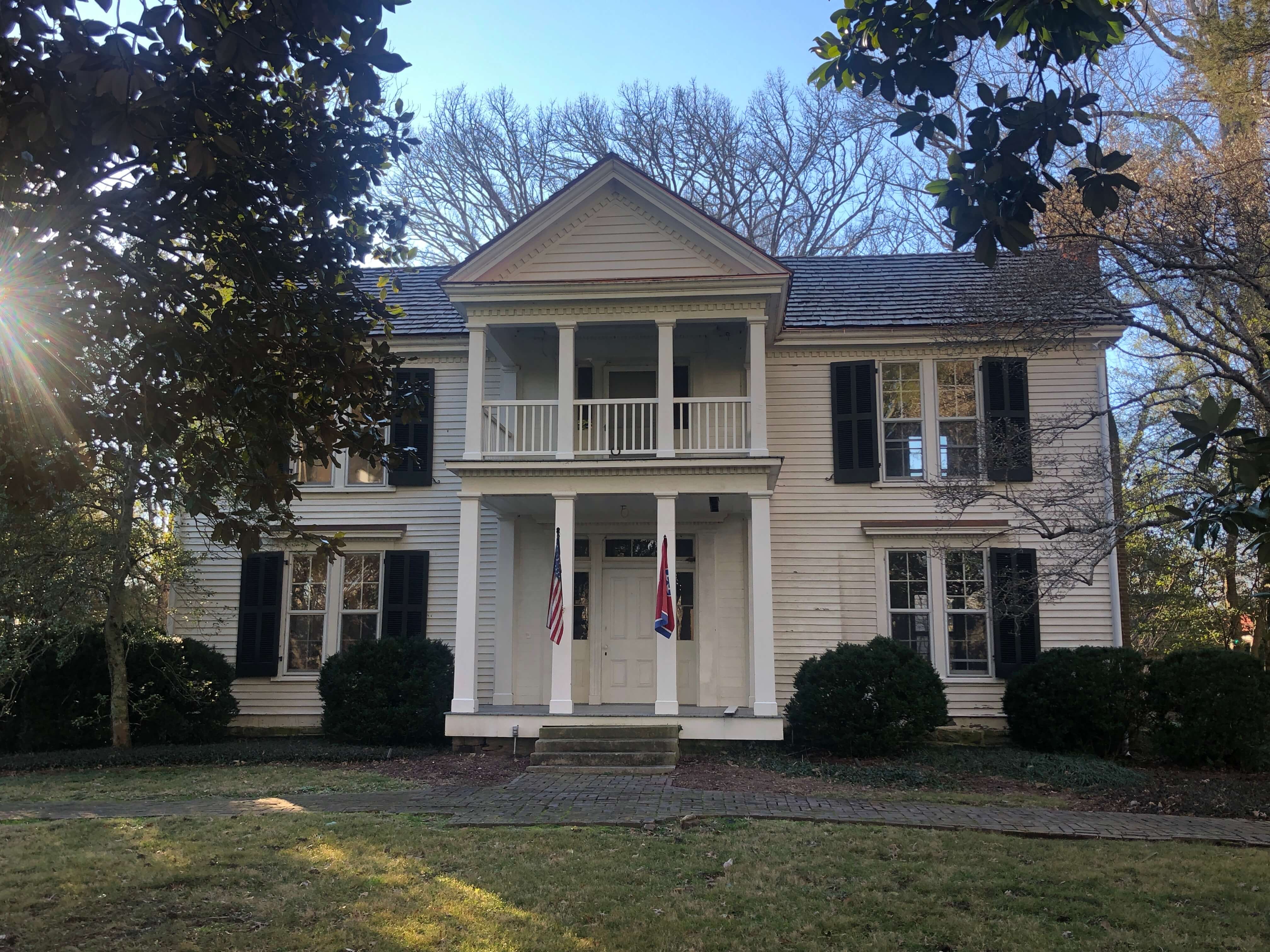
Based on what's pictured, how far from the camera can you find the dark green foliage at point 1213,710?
39.4ft

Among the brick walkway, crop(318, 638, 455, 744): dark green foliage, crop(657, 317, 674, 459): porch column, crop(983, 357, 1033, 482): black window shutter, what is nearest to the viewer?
the brick walkway

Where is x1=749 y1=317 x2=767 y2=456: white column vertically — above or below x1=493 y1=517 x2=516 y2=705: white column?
above

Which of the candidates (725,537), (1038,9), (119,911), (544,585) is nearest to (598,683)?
(544,585)

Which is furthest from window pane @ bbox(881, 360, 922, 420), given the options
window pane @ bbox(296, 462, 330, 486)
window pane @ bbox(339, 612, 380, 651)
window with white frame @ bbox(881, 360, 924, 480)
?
window pane @ bbox(296, 462, 330, 486)

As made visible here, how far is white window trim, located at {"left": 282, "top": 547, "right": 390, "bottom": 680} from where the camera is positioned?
600 inches

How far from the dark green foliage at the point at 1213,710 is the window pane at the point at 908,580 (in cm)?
330

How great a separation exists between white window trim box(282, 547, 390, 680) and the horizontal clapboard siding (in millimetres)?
5970

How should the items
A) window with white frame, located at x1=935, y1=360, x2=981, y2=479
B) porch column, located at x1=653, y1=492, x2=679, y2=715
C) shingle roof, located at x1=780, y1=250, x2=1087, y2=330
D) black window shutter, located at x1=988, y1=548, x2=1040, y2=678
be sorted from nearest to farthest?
1. shingle roof, located at x1=780, y1=250, x2=1087, y2=330
2. porch column, located at x1=653, y1=492, x2=679, y2=715
3. black window shutter, located at x1=988, y1=548, x2=1040, y2=678
4. window with white frame, located at x1=935, y1=360, x2=981, y2=479

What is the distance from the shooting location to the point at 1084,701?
1272 cm

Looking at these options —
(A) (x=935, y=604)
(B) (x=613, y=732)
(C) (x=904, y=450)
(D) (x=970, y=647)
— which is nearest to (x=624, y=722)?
(B) (x=613, y=732)

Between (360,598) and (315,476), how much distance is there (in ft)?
6.80

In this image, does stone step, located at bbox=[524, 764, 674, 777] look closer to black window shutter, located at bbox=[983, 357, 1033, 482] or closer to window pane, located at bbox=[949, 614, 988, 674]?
window pane, located at bbox=[949, 614, 988, 674]

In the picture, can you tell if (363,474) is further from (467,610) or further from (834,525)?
(834,525)

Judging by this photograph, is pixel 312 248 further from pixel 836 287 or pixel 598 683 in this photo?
pixel 836 287
